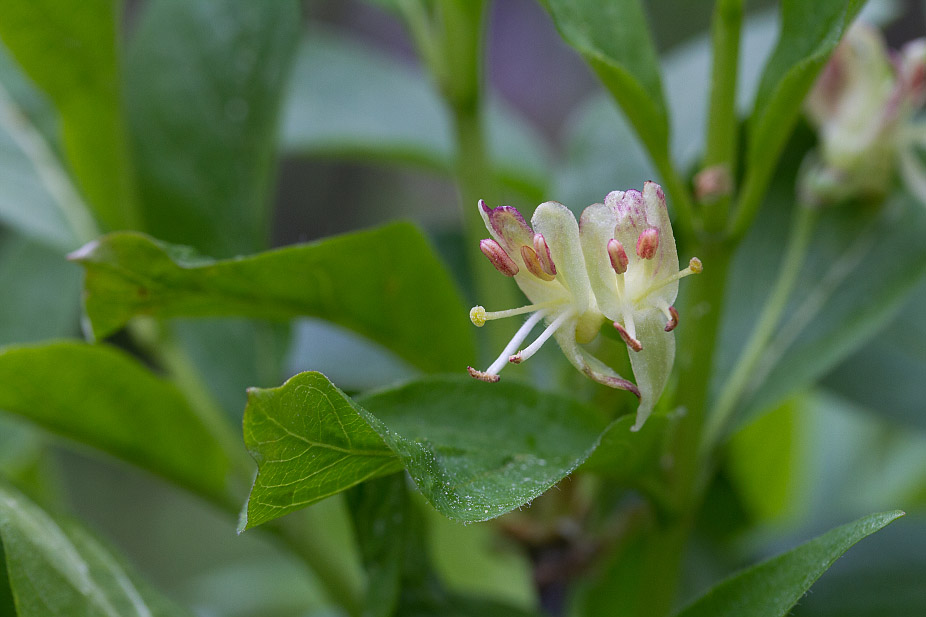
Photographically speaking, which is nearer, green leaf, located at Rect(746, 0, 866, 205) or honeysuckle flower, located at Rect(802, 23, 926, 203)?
green leaf, located at Rect(746, 0, 866, 205)

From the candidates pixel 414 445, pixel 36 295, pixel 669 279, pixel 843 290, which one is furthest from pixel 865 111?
pixel 36 295

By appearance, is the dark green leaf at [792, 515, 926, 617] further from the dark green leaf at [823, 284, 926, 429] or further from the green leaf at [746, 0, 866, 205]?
the green leaf at [746, 0, 866, 205]

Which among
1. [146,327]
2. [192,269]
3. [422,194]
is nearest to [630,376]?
[192,269]

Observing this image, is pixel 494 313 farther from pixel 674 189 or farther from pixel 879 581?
pixel 879 581

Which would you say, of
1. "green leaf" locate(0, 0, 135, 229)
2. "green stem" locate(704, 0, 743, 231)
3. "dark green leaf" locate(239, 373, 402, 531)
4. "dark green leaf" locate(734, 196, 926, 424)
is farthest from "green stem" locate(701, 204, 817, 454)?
"green leaf" locate(0, 0, 135, 229)

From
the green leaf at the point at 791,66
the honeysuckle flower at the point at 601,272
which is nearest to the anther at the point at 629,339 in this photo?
the honeysuckle flower at the point at 601,272

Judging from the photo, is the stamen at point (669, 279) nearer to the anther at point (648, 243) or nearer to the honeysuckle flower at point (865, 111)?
the anther at point (648, 243)

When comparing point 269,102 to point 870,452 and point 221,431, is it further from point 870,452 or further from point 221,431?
point 870,452
